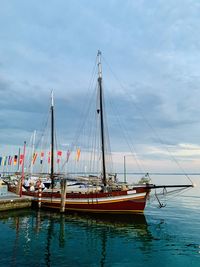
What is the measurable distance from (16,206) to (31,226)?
9.32 m

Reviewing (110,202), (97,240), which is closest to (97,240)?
(97,240)

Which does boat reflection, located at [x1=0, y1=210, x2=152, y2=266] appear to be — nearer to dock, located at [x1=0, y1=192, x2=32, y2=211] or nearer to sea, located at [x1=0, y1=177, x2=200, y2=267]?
sea, located at [x1=0, y1=177, x2=200, y2=267]

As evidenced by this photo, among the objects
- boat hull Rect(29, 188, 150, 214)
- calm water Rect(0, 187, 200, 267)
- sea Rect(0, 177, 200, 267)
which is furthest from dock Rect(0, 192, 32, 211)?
boat hull Rect(29, 188, 150, 214)

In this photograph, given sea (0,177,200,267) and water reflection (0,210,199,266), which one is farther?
water reflection (0,210,199,266)

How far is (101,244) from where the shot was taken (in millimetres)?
18875

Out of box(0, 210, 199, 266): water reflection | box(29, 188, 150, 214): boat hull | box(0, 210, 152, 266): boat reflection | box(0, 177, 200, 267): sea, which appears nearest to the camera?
box(0, 177, 200, 267): sea

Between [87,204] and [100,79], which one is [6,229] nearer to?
[87,204]

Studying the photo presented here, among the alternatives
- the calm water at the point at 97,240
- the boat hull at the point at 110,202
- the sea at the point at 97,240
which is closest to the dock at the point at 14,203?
the sea at the point at 97,240

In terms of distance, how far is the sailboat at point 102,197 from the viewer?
101 ft

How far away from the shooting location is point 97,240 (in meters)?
20.0

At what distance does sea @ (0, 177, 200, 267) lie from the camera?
1535cm

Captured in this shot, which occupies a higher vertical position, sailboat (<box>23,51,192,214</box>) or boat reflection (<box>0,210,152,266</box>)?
sailboat (<box>23,51,192,214</box>)

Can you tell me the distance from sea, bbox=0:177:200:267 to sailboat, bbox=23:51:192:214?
1564 millimetres

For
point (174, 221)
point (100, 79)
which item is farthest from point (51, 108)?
point (174, 221)
